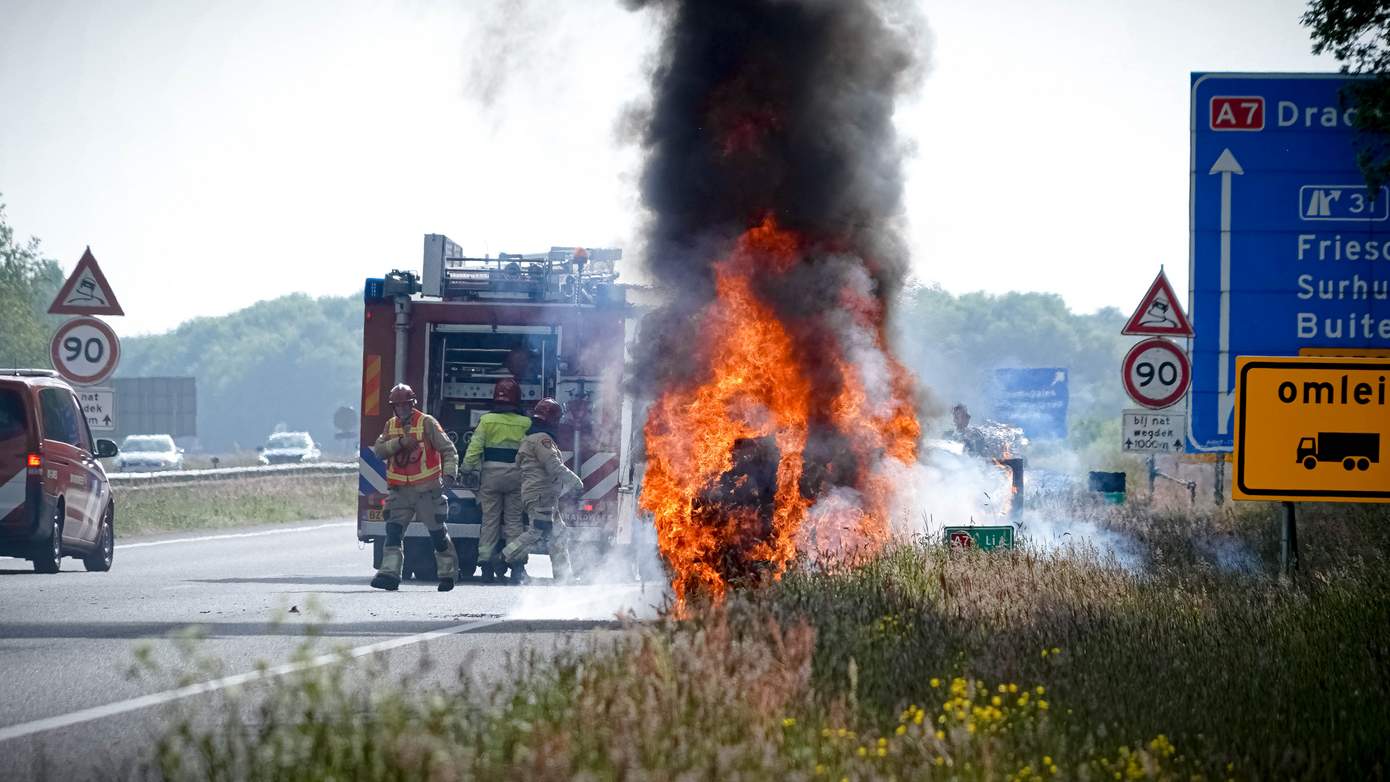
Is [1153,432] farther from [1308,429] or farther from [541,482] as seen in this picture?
[1308,429]

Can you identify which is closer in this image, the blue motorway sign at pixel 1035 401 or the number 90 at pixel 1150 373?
the number 90 at pixel 1150 373

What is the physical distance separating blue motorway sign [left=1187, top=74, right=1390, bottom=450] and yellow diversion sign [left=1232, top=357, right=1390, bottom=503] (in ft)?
9.36

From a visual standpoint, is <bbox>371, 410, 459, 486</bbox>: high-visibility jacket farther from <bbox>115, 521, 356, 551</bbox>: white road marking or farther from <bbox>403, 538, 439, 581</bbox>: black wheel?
<bbox>115, 521, 356, 551</bbox>: white road marking

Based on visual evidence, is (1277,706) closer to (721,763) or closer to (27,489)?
(721,763)

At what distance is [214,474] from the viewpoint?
39.3 meters

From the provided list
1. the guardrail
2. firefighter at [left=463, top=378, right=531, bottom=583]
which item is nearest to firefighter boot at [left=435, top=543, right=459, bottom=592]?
firefighter at [left=463, top=378, right=531, bottom=583]

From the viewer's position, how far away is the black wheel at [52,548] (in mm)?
18297

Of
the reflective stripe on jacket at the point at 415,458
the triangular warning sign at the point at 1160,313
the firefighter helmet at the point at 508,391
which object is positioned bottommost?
the reflective stripe on jacket at the point at 415,458

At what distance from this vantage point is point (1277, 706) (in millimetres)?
7602

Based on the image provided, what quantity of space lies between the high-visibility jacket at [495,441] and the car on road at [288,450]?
59129 millimetres

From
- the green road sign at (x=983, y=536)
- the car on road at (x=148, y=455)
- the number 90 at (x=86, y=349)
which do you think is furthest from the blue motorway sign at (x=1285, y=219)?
the car on road at (x=148, y=455)

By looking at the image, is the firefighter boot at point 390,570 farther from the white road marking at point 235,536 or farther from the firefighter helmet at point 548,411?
the white road marking at point 235,536

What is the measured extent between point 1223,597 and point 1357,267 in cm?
315

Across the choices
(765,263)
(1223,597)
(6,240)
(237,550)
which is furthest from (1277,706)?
(6,240)
